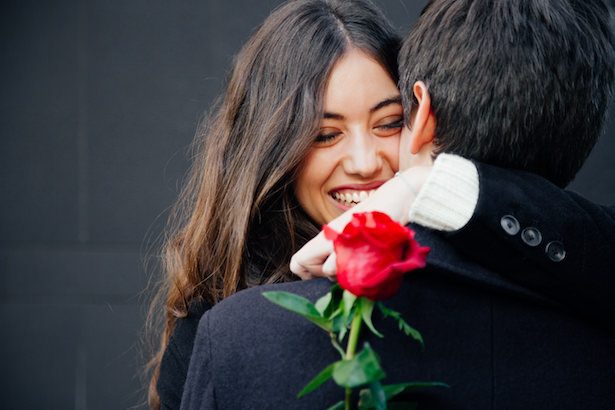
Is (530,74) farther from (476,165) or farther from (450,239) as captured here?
(450,239)

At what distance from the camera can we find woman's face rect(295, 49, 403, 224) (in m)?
1.98

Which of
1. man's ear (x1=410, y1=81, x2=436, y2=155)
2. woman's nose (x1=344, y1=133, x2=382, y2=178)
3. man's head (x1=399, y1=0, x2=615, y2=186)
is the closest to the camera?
man's head (x1=399, y1=0, x2=615, y2=186)

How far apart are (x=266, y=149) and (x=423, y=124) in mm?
667

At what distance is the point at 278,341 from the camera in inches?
49.3

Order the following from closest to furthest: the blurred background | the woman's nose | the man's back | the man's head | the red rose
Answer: the red rose, the man's back, the man's head, the woman's nose, the blurred background

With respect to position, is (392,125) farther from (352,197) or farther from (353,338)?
(353,338)

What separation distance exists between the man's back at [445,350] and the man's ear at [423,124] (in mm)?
263

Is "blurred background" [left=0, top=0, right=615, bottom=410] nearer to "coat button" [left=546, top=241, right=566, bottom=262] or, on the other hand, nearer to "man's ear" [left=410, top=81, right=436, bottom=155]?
"man's ear" [left=410, top=81, right=436, bottom=155]

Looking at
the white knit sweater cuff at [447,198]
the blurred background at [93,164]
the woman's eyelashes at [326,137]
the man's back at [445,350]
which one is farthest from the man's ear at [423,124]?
the blurred background at [93,164]

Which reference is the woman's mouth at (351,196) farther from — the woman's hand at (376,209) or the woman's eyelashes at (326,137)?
the woman's hand at (376,209)

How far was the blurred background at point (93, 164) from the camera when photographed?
4.05m

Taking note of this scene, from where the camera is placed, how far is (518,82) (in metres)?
1.36

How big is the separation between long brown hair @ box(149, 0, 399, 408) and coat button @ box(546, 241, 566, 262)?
32.9 inches

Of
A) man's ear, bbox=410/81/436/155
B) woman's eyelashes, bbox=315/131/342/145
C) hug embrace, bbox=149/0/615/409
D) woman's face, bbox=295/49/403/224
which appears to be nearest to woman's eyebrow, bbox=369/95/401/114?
woman's face, bbox=295/49/403/224
